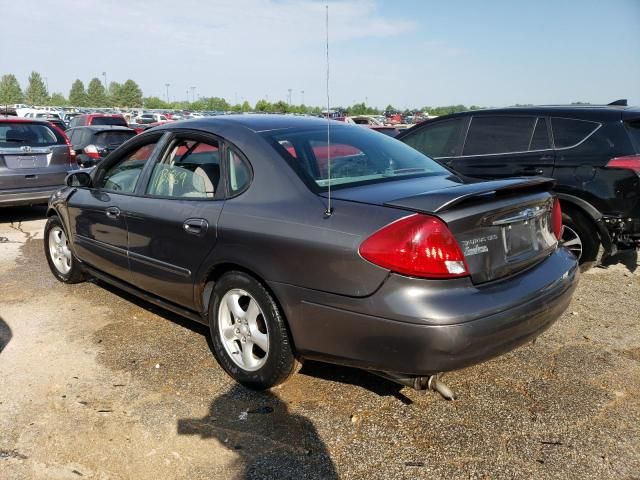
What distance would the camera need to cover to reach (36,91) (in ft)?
361

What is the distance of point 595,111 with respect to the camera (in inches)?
209

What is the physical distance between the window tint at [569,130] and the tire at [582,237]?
26.8 inches

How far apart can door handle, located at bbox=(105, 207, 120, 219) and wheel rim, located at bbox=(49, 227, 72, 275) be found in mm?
1201

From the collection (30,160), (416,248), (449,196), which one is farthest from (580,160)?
(30,160)

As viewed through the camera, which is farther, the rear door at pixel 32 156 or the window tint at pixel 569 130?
the rear door at pixel 32 156

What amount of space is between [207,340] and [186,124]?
153cm

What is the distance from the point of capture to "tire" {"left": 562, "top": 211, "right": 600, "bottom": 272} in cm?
525

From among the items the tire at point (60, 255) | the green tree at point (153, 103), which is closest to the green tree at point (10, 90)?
the green tree at point (153, 103)

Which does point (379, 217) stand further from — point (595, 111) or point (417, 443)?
point (595, 111)

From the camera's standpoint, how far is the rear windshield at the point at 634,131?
16.5ft

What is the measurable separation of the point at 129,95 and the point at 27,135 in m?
111

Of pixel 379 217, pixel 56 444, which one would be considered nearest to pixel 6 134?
pixel 56 444

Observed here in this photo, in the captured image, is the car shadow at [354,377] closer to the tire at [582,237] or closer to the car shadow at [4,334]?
the car shadow at [4,334]

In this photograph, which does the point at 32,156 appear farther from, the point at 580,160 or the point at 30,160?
the point at 580,160
